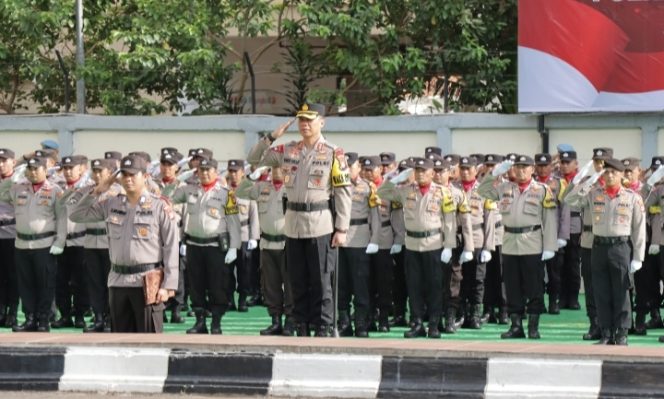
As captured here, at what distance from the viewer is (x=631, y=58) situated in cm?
1958

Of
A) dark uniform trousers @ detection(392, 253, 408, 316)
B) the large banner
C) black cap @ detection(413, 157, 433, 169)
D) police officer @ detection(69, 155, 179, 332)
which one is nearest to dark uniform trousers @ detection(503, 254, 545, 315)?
black cap @ detection(413, 157, 433, 169)

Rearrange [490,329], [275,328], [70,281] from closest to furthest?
[275,328], [490,329], [70,281]

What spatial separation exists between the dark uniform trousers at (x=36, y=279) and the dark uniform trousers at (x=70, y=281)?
65cm

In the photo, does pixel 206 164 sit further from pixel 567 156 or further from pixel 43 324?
pixel 567 156

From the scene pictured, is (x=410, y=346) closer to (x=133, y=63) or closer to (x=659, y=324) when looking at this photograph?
(x=659, y=324)

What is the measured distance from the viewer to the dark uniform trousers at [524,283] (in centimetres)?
1485

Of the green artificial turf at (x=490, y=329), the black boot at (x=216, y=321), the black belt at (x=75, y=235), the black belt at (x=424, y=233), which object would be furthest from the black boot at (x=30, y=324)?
the black belt at (x=424, y=233)

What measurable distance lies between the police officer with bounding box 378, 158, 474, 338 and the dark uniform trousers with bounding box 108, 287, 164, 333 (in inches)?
147

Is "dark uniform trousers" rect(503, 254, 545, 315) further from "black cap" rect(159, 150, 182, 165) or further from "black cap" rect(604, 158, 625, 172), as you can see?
"black cap" rect(159, 150, 182, 165)

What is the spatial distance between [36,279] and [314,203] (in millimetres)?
3992

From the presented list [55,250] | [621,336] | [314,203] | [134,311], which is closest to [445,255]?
[621,336]

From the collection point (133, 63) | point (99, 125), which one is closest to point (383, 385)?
point (99, 125)

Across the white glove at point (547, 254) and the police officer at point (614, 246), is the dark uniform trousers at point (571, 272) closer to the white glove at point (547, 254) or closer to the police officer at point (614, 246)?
the white glove at point (547, 254)

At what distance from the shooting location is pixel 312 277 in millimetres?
13062
